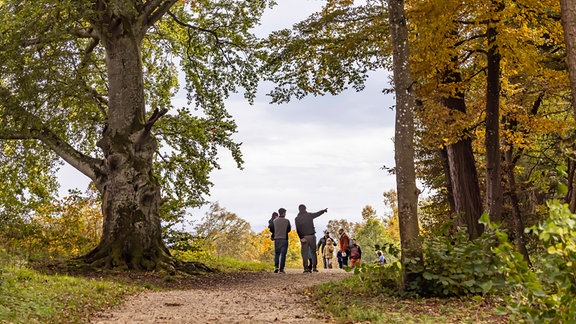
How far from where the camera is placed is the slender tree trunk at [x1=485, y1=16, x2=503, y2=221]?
45.6ft

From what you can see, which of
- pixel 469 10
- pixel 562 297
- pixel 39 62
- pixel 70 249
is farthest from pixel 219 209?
pixel 562 297

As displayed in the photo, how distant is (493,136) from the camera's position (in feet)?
45.7

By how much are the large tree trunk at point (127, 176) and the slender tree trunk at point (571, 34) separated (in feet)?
40.1

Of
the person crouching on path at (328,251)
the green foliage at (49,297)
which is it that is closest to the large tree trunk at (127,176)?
the green foliage at (49,297)

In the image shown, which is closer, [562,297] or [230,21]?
[562,297]

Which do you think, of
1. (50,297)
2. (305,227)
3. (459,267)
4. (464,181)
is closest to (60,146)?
(305,227)

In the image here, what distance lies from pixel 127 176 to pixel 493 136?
10056 mm

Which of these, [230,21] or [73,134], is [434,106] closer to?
[230,21]

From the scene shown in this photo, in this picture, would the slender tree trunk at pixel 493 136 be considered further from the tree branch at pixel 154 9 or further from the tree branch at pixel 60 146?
the tree branch at pixel 60 146

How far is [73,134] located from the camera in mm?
20516

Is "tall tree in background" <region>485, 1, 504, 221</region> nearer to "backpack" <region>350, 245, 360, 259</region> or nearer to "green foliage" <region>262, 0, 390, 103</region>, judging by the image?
"green foliage" <region>262, 0, 390, 103</region>

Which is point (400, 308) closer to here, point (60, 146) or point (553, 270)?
point (553, 270)

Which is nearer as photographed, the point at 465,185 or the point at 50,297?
the point at 50,297

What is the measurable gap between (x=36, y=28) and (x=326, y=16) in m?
7.54
